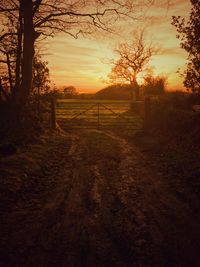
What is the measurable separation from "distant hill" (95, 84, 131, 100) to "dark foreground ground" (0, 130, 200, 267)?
1757 inches

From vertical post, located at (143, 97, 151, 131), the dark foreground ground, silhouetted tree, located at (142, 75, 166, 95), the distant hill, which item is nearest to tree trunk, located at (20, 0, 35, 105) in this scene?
the dark foreground ground

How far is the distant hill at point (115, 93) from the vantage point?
178ft

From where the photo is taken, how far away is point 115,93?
5719cm

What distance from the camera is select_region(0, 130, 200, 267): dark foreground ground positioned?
165 inches

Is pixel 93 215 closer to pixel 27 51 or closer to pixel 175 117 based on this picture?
pixel 175 117

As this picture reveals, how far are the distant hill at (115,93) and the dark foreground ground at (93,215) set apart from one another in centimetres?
4463

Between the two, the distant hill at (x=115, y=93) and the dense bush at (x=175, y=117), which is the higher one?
the distant hill at (x=115, y=93)

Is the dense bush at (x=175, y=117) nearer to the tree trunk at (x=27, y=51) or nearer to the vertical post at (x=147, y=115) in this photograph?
the vertical post at (x=147, y=115)

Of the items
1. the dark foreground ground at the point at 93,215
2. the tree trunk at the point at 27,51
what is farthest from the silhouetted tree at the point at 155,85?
the dark foreground ground at the point at 93,215

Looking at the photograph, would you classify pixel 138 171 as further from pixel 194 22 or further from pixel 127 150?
pixel 194 22

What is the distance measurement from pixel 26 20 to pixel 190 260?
535 inches

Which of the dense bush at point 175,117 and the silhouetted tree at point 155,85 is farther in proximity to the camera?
the silhouetted tree at point 155,85

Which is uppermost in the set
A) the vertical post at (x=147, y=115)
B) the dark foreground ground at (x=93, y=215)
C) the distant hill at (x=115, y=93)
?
the distant hill at (x=115, y=93)

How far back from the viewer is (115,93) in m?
57.2
